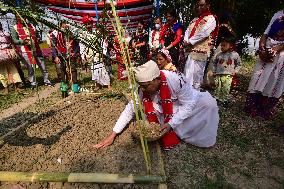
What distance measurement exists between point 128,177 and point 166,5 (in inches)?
366

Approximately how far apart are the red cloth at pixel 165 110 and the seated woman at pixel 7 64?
15.2 ft

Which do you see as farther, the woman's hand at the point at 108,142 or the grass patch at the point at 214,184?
the woman's hand at the point at 108,142

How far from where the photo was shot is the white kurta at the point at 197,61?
4491 mm

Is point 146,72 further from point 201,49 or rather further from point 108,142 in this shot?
point 201,49

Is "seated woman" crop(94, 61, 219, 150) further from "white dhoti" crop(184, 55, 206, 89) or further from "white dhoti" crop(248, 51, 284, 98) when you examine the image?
"white dhoti" crop(184, 55, 206, 89)

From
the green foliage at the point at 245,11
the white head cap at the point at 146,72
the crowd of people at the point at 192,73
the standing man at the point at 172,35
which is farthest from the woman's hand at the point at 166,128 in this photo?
the green foliage at the point at 245,11

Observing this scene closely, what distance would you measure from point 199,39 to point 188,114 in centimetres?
182

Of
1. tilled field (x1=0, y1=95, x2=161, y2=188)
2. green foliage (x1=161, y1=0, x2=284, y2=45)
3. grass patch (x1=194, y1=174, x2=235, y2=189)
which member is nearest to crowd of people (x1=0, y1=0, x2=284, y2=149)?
tilled field (x1=0, y1=95, x2=161, y2=188)

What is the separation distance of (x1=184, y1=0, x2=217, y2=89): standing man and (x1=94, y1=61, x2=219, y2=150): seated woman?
1470 mm

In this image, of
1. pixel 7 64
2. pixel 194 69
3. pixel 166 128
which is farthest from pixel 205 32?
pixel 7 64

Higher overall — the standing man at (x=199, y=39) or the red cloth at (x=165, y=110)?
the standing man at (x=199, y=39)

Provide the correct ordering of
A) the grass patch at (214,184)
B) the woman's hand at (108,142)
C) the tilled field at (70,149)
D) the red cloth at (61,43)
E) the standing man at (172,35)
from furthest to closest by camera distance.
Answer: the red cloth at (61,43) → the standing man at (172,35) → the woman's hand at (108,142) → the tilled field at (70,149) → the grass patch at (214,184)

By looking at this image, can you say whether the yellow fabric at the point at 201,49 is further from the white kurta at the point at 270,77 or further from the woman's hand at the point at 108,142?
the woman's hand at the point at 108,142

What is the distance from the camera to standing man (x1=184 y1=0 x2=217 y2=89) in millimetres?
4496
